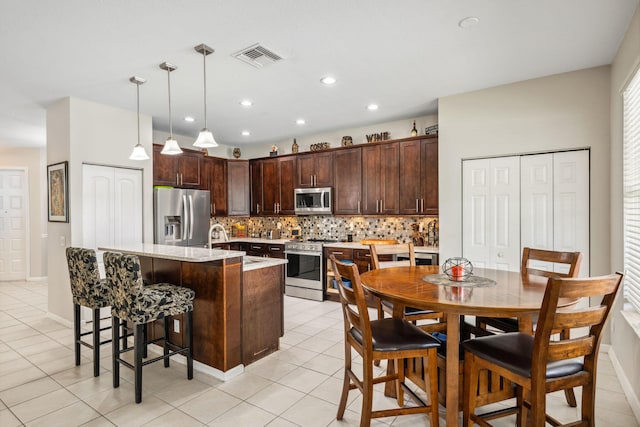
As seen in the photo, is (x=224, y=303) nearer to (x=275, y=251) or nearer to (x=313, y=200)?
(x=275, y=251)

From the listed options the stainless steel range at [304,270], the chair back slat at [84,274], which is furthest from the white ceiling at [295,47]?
the stainless steel range at [304,270]

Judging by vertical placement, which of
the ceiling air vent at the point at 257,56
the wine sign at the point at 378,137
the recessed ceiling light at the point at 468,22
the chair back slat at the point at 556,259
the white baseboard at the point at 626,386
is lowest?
the white baseboard at the point at 626,386

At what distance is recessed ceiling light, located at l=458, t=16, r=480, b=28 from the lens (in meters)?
2.53

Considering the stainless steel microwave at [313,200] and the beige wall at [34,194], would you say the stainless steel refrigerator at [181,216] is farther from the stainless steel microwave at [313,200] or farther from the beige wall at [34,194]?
the beige wall at [34,194]

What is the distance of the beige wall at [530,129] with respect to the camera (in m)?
3.40

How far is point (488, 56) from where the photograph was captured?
316 cm

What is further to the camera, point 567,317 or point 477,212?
point 477,212

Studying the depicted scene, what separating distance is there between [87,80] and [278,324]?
10.3 feet

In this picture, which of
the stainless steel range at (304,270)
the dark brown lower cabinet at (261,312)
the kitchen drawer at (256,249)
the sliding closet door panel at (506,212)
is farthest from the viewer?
the kitchen drawer at (256,249)

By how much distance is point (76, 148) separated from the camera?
4176 mm

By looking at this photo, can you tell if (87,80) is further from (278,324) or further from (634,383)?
(634,383)

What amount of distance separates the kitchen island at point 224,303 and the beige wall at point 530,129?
7.44ft

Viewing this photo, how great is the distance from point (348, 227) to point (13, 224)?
6817 mm

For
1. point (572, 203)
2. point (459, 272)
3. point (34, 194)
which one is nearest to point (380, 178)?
point (572, 203)
